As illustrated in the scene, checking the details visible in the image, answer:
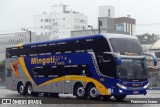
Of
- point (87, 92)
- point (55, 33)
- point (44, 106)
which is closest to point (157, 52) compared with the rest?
point (87, 92)

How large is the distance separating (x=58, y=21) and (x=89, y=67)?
119m

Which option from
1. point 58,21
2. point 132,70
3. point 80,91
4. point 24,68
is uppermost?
point 58,21

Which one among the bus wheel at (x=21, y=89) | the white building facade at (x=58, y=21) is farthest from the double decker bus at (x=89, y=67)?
the white building facade at (x=58, y=21)

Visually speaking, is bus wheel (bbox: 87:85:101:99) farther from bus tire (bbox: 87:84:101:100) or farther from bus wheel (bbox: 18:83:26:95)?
bus wheel (bbox: 18:83:26:95)

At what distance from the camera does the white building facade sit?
5576 inches

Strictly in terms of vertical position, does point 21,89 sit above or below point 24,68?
below

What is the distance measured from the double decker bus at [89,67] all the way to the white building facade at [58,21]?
107 m

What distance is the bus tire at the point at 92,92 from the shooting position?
25.0 meters

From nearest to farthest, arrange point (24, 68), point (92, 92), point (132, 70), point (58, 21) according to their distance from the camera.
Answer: point (132, 70)
point (92, 92)
point (24, 68)
point (58, 21)

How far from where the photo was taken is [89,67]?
997 inches

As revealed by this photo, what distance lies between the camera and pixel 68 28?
14300 centimetres

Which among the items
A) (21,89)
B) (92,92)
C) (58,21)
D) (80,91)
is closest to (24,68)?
(21,89)

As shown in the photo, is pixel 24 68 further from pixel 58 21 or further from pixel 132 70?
pixel 58 21

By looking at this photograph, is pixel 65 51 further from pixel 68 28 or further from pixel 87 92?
pixel 68 28
